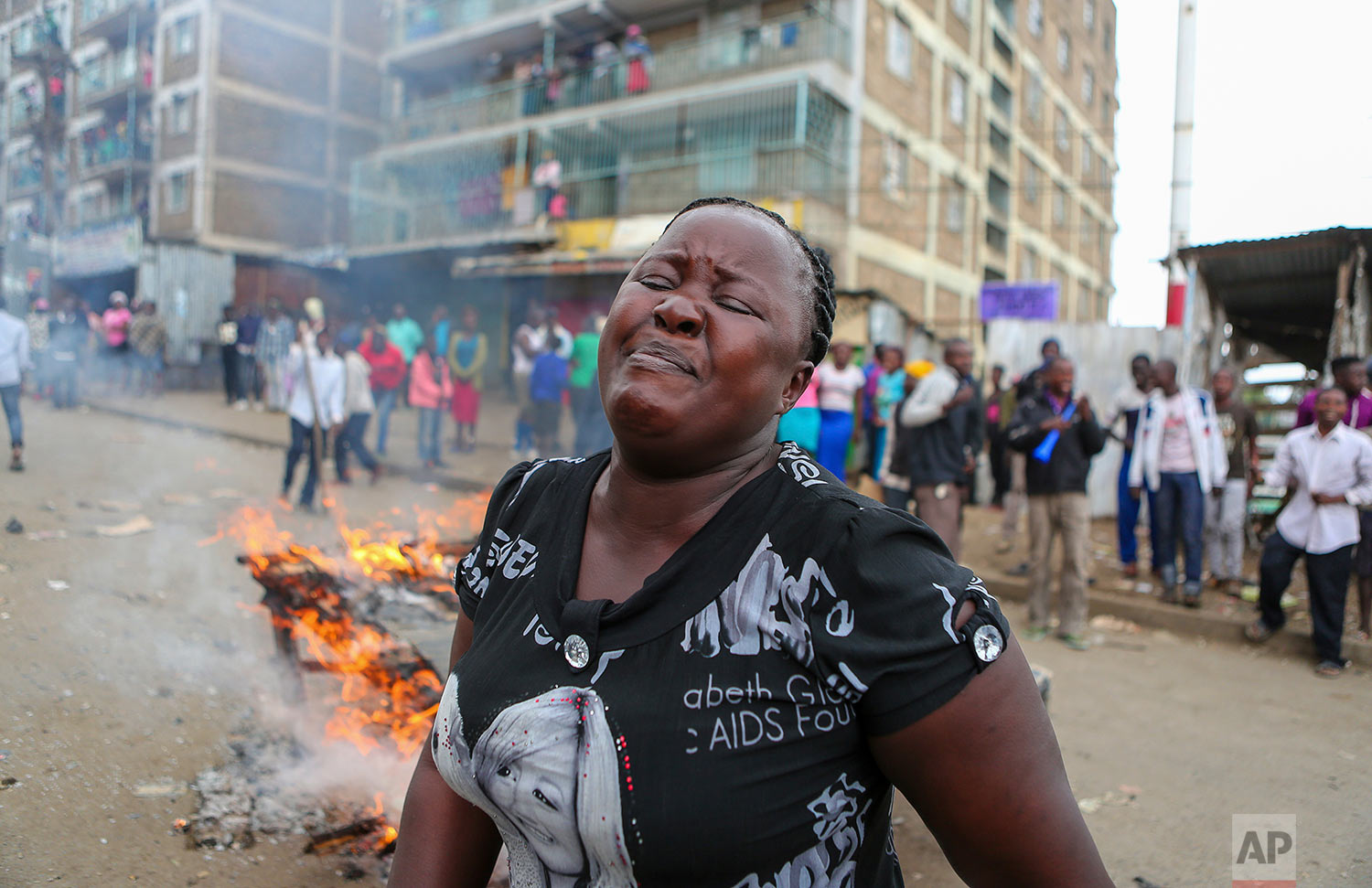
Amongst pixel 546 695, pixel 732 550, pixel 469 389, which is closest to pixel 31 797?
pixel 546 695

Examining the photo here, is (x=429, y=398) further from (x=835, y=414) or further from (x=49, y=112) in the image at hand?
(x=835, y=414)

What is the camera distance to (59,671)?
3.85m

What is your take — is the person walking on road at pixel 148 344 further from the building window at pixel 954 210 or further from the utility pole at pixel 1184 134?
the building window at pixel 954 210

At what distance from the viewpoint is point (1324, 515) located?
17.6 feet

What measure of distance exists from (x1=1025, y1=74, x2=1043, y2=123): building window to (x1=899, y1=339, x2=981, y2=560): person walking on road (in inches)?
971

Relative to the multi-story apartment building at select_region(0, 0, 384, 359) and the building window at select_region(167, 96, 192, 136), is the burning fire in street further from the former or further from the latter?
the building window at select_region(167, 96, 192, 136)

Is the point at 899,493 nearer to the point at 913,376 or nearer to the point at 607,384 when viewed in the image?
the point at 913,376

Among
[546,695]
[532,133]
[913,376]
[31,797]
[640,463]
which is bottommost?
[31,797]

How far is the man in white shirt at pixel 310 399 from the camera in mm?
8094

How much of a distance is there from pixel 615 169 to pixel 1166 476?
581 inches

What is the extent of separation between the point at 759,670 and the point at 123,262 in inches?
1011

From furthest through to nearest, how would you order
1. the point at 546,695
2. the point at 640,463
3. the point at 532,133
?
the point at 532,133, the point at 640,463, the point at 546,695

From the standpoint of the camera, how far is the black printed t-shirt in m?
1.04

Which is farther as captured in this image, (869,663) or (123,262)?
(123,262)
